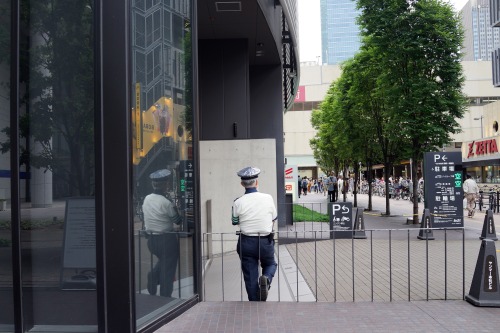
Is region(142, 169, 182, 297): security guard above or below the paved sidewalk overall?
above

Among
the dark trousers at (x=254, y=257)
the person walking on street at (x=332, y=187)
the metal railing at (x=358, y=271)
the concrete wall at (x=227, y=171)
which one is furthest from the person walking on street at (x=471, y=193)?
the dark trousers at (x=254, y=257)

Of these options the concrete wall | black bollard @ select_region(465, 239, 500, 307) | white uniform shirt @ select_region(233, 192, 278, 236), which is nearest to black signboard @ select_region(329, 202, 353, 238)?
the concrete wall

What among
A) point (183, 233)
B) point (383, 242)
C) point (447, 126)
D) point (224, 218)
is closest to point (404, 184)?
point (447, 126)

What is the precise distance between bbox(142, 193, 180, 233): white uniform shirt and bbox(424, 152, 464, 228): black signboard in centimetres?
1075

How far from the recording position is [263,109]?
2009 cm

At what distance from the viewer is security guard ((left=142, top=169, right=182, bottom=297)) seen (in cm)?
545

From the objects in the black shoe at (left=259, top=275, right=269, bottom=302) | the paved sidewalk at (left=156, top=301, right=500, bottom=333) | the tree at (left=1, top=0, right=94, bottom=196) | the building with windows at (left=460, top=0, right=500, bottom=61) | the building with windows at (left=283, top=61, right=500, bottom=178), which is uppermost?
the building with windows at (left=460, top=0, right=500, bottom=61)

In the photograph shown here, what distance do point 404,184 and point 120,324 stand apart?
3446cm

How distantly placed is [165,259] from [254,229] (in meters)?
1.13

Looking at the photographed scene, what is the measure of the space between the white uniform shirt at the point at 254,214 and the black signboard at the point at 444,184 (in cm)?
986

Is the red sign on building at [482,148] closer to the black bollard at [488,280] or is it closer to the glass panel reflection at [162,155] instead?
the black bollard at [488,280]

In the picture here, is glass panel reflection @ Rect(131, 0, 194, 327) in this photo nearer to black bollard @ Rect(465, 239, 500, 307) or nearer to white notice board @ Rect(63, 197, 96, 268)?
white notice board @ Rect(63, 197, 96, 268)

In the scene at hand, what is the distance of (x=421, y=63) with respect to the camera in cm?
1744

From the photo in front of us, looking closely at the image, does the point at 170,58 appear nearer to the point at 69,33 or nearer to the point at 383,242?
the point at 69,33
